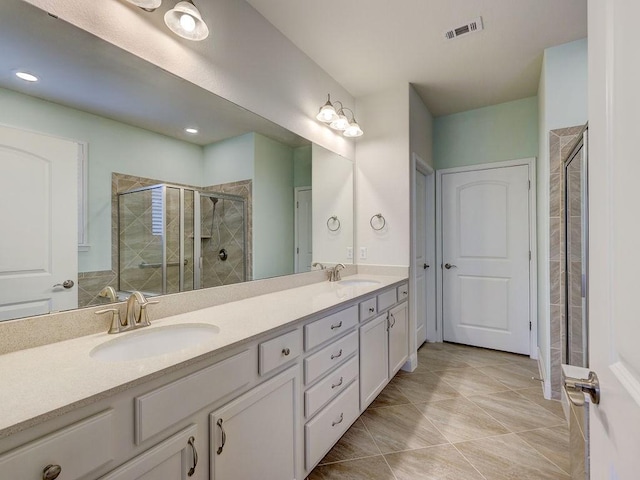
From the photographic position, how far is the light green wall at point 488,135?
3133 mm

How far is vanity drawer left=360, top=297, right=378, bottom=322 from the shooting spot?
195 cm

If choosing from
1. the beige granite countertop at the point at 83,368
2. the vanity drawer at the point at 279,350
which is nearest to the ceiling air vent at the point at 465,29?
the beige granite countertop at the point at 83,368

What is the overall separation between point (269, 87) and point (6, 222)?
1.54 meters

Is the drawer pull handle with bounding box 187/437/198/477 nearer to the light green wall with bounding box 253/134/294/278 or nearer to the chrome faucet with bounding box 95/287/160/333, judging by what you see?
the chrome faucet with bounding box 95/287/160/333

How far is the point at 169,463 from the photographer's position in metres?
0.88

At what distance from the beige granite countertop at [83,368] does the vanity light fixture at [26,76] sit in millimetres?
911

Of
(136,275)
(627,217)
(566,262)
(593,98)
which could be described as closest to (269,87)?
(136,275)

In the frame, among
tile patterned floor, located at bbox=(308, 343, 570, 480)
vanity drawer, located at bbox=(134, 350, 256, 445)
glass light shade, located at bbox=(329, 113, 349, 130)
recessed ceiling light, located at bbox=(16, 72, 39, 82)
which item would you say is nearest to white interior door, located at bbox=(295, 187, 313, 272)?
glass light shade, located at bbox=(329, 113, 349, 130)

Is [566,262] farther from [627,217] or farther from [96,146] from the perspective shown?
[96,146]

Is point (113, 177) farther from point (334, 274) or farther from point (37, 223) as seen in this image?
point (334, 274)

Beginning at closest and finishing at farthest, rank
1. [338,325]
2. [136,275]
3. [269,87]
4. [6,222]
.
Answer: [6,222], [136,275], [338,325], [269,87]

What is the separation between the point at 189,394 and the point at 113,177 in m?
0.94

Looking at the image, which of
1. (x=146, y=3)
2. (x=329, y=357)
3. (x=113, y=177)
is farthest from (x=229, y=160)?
(x=329, y=357)

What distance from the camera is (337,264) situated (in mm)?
2699
